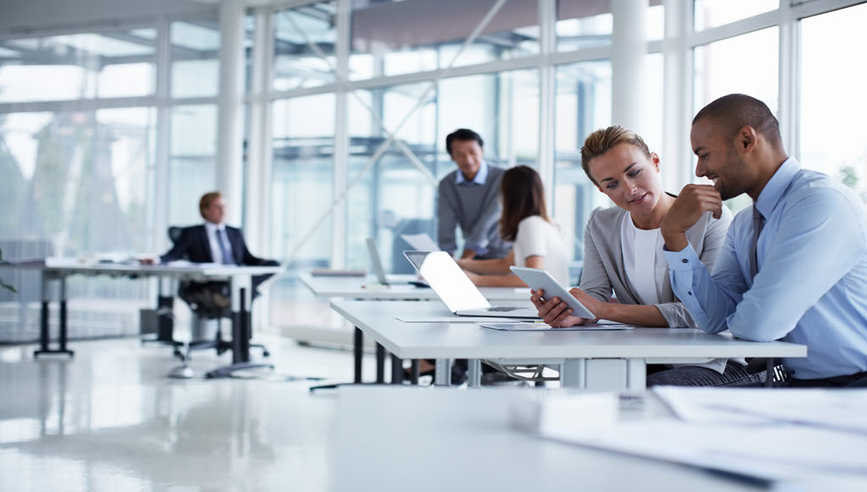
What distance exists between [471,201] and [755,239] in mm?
3036

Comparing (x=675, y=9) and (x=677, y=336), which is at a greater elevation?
(x=675, y=9)

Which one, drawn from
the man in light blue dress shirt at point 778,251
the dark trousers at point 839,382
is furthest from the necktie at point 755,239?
the dark trousers at point 839,382

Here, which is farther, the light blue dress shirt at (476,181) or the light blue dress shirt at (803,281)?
the light blue dress shirt at (476,181)

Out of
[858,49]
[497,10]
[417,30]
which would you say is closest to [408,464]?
[858,49]

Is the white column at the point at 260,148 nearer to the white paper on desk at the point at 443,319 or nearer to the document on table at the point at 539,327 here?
the white paper on desk at the point at 443,319

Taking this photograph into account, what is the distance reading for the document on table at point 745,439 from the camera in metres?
0.63

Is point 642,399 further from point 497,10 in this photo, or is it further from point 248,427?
point 497,10

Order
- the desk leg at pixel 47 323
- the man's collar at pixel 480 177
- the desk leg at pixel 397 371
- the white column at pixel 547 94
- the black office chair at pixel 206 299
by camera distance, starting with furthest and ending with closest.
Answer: the desk leg at pixel 47 323 → the white column at pixel 547 94 → the black office chair at pixel 206 299 → the man's collar at pixel 480 177 → the desk leg at pixel 397 371

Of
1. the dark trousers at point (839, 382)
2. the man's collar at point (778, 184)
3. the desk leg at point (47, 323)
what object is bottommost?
the desk leg at point (47, 323)

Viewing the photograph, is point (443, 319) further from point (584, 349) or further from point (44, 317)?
point (44, 317)

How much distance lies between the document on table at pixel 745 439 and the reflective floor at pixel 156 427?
2448mm

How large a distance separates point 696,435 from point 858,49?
4590mm

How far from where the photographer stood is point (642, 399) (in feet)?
2.86

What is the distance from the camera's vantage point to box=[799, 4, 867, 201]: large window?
4617mm
